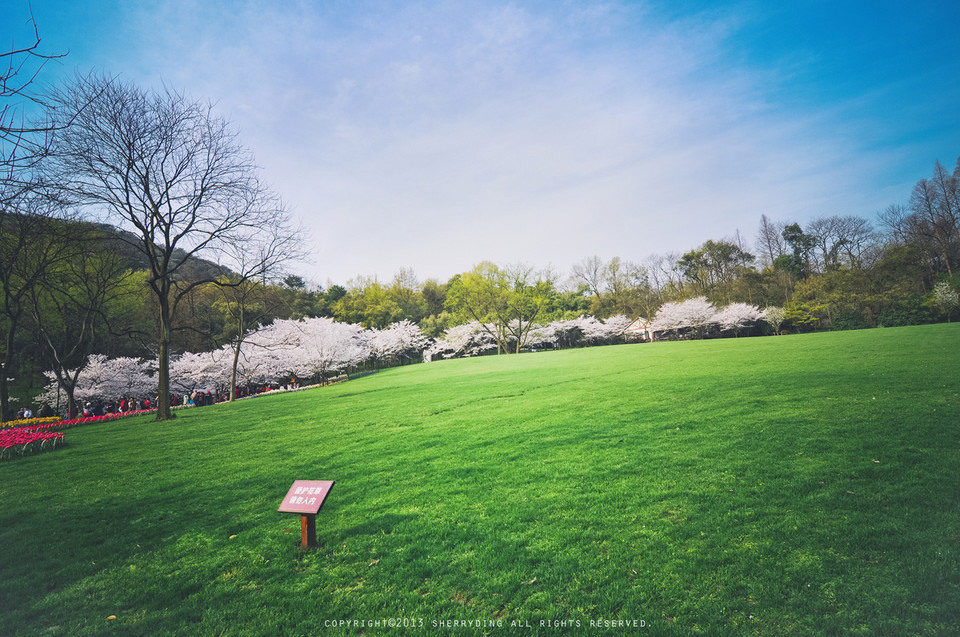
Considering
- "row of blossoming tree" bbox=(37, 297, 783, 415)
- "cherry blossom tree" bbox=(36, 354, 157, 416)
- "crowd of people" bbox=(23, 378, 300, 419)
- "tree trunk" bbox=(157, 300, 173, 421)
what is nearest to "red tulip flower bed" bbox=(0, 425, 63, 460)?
"tree trunk" bbox=(157, 300, 173, 421)

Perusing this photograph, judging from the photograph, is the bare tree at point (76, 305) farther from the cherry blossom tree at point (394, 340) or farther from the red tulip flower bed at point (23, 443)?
the cherry blossom tree at point (394, 340)

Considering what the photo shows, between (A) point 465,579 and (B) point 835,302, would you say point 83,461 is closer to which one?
(A) point 465,579

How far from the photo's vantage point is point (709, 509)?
4.43m

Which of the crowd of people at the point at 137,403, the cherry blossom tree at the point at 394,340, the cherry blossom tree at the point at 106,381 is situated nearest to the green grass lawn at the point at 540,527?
the crowd of people at the point at 137,403

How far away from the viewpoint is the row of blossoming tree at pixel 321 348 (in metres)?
27.6

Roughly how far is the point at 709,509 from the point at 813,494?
4.23ft

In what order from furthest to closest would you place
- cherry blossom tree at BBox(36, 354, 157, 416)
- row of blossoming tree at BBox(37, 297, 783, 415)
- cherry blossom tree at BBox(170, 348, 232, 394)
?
cherry blossom tree at BBox(170, 348, 232, 394)
row of blossoming tree at BBox(37, 297, 783, 415)
cherry blossom tree at BBox(36, 354, 157, 416)

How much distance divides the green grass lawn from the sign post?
0.19 meters

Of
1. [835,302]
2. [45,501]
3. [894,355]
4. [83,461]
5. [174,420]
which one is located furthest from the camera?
[835,302]

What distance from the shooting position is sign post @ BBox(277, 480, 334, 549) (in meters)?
4.09

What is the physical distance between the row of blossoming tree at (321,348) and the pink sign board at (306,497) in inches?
710

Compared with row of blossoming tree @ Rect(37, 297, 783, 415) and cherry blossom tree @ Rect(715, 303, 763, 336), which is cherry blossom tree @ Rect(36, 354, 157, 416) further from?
cherry blossom tree @ Rect(715, 303, 763, 336)

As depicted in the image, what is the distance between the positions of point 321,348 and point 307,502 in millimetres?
32210

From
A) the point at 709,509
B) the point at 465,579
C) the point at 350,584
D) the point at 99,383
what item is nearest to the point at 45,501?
the point at 350,584
